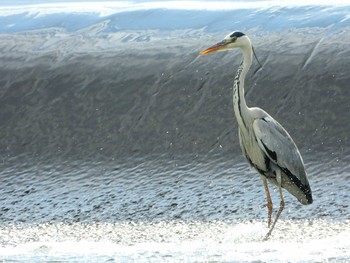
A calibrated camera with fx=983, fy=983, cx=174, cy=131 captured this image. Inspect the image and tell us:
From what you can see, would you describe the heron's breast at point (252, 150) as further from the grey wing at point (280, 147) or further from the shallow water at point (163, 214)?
the shallow water at point (163, 214)

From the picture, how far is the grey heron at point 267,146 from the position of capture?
8828 mm

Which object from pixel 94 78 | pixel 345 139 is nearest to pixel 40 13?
pixel 94 78

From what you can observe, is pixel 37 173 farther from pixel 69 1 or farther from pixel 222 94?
pixel 69 1

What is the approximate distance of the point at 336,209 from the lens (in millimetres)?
8734

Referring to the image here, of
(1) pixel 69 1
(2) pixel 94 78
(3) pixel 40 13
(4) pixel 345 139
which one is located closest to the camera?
→ (4) pixel 345 139

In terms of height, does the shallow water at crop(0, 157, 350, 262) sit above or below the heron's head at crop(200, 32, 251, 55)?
below

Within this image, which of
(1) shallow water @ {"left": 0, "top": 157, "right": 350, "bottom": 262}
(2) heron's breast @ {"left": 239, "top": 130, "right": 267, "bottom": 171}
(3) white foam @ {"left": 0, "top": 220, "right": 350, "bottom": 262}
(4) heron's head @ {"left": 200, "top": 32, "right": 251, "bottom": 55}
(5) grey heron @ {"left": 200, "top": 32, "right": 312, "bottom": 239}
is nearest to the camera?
(3) white foam @ {"left": 0, "top": 220, "right": 350, "bottom": 262}

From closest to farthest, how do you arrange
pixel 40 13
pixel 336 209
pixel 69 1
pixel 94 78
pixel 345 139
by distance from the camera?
pixel 336 209 < pixel 345 139 < pixel 94 78 < pixel 40 13 < pixel 69 1

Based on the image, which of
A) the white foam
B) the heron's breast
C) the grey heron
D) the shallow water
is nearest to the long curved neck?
the grey heron

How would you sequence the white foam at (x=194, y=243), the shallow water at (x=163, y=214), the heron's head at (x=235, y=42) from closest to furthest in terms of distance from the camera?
the white foam at (x=194, y=243) → the shallow water at (x=163, y=214) → the heron's head at (x=235, y=42)

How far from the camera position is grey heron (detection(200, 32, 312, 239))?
8828 mm

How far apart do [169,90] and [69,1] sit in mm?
5980

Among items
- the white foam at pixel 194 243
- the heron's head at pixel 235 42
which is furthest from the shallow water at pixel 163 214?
the heron's head at pixel 235 42

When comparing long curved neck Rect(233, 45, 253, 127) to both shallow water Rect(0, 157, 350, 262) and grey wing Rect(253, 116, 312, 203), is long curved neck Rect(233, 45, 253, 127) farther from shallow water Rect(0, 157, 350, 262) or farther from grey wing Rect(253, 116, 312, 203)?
shallow water Rect(0, 157, 350, 262)
